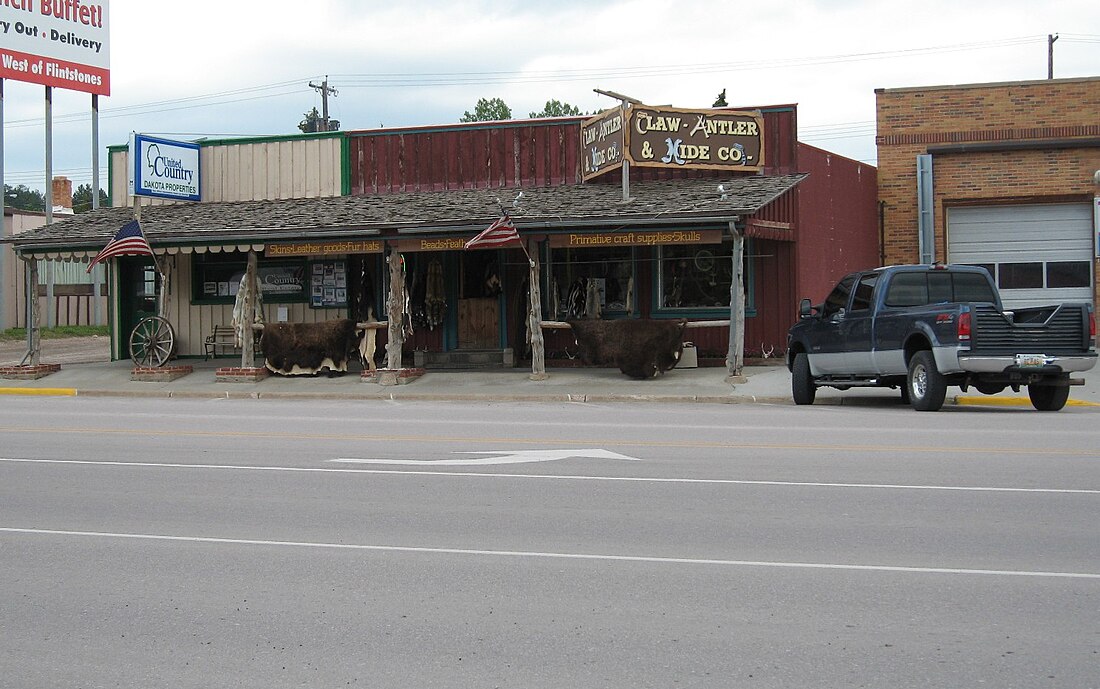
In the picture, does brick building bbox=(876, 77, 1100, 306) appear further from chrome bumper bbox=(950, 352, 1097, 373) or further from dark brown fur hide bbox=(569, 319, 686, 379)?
chrome bumper bbox=(950, 352, 1097, 373)

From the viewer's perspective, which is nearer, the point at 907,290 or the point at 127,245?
the point at 907,290

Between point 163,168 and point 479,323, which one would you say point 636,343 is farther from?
point 163,168

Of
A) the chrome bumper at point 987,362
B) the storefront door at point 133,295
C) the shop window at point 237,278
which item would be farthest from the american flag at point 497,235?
the storefront door at point 133,295

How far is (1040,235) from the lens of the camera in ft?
88.2

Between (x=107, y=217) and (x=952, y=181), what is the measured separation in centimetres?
1925

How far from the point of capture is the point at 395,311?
73.9 ft

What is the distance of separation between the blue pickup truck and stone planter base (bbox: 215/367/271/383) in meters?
10.7

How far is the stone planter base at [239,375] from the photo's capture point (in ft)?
76.3

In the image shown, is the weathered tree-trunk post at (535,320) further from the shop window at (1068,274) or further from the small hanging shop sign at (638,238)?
→ the shop window at (1068,274)

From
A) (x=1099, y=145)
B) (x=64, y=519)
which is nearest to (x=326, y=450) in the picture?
(x=64, y=519)

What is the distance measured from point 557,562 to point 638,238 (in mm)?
14142

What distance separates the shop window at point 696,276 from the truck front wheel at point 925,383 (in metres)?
7.59

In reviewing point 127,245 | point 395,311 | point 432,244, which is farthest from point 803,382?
point 127,245

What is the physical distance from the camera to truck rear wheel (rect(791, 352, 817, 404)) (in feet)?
60.1
